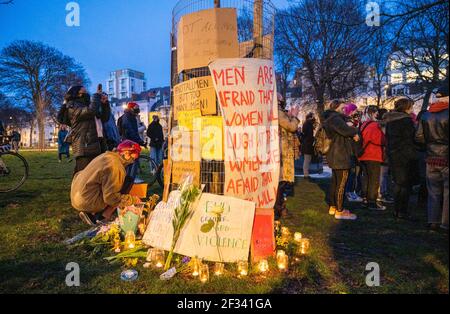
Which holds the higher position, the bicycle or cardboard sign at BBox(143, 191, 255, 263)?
the bicycle

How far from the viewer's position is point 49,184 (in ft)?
28.8

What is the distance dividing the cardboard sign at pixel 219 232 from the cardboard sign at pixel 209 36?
5.17 ft

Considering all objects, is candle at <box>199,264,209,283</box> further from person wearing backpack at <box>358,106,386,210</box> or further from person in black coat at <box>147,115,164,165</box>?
person in black coat at <box>147,115,164,165</box>

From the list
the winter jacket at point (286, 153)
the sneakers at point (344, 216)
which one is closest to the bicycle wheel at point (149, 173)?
the winter jacket at point (286, 153)

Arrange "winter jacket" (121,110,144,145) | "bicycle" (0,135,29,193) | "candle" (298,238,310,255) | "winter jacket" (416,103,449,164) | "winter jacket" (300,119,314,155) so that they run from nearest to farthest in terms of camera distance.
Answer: "candle" (298,238,310,255), "winter jacket" (416,103,449,164), "bicycle" (0,135,29,193), "winter jacket" (121,110,144,145), "winter jacket" (300,119,314,155)

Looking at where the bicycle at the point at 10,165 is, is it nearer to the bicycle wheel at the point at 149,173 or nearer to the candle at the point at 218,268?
the bicycle wheel at the point at 149,173

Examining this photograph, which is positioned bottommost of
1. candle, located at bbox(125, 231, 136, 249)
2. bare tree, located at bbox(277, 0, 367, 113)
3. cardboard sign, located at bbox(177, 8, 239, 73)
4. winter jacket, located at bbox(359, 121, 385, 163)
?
candle, located at bbox(125, 231, 136, 249)

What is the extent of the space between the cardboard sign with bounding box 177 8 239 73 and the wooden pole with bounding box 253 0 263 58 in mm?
279

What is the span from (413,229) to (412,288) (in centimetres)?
217

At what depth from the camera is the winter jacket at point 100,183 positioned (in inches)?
181

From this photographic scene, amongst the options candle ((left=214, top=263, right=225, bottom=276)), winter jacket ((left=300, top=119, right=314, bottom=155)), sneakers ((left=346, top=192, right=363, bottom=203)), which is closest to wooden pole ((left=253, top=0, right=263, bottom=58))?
candle ((left=214, top=263, right=225, bottom=276))

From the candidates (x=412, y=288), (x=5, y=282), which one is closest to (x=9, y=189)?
(x=5, y=282)

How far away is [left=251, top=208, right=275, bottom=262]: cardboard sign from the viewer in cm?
383
